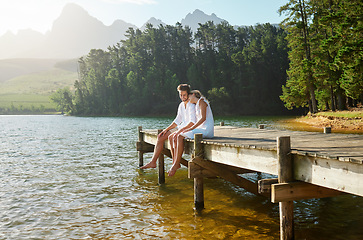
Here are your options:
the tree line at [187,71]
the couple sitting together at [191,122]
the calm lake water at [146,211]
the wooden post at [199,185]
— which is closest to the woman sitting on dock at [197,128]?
the couple sitting together at [191,122]

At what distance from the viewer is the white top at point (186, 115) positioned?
8648 millimetres

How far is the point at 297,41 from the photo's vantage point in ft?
141

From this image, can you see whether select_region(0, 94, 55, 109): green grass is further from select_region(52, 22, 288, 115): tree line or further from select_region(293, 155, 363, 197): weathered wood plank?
select_region(293, 155, 363, 197): weathered wood plank

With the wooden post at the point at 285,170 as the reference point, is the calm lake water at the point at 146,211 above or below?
below

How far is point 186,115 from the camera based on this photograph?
9.04m

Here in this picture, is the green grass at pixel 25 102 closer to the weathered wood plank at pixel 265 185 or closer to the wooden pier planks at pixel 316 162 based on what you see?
the wooden pier planks at pixel 316 162

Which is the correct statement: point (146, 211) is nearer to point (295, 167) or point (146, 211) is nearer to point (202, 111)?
point (202, 111)

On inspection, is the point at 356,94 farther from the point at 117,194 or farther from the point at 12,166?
the point at 12,166

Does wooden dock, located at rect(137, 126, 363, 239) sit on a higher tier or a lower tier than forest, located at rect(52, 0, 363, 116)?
lower

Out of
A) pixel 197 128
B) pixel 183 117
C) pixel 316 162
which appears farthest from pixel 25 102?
pixel 316 162

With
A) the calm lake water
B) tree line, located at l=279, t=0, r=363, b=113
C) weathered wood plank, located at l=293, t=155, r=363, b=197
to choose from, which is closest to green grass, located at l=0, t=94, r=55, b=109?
tree line, located at l=279, t=0, r=363, b=113

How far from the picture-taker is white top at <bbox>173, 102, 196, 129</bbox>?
865 centimetres

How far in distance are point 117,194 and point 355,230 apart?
6916 mm

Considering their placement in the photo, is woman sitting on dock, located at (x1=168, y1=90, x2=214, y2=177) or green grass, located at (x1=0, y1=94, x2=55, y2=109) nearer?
woman sitting on dock, located at (x1=168, y1=90, x2=214, y2=177)
